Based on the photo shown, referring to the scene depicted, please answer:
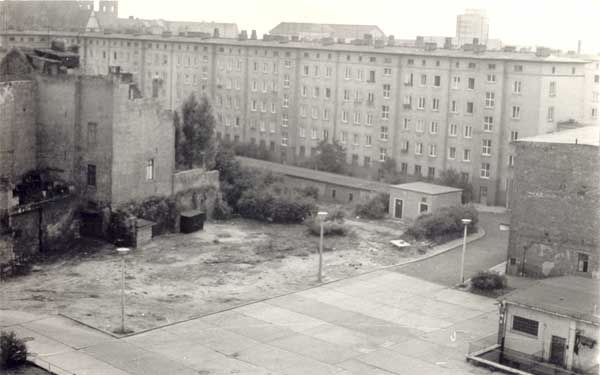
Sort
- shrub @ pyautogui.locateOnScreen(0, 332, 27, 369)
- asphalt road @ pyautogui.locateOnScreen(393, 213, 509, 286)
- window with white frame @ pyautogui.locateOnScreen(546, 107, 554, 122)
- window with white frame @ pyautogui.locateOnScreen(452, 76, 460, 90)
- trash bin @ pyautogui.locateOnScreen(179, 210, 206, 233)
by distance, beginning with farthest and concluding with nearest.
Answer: window with white frame @ pyautogui.locateOnScreen(452, 76, 460, 90), window with white frame @ pyautogui.locateOnScreen(546, 107, 554, 122), trash bin @ pyautogui.locateOnScreen(179, 210, 206, 233), asphalt road @ pyautogui.locateOnScreen(393, 213, 509, 286), shrub @ pyautogui.locateOnScreen(0, 332, 27, 369)

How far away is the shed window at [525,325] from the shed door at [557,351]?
0.74 metres

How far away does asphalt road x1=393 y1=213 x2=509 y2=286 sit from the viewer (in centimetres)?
3893

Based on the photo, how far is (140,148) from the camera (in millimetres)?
43969

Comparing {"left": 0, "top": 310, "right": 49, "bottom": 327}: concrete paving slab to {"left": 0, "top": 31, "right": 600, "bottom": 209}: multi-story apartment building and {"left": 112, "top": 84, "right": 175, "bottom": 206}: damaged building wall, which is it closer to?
{"left": 112, "top": 84, "right": 175, "bottom": 206}: damaged building wall

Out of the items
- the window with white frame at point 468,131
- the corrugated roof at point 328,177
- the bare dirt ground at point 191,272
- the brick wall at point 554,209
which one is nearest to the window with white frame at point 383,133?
the corrugated roof at point 328,177

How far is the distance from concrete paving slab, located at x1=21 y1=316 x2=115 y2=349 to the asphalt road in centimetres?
1627

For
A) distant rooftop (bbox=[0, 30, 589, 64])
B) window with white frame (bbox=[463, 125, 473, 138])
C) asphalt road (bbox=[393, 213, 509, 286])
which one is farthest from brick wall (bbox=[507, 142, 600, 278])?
window with white frame (bbox=[463, 125, 473, 138])

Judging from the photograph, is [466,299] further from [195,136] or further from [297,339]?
[195,136]

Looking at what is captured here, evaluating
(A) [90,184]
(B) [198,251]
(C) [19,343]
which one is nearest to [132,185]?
(A) [90,184]

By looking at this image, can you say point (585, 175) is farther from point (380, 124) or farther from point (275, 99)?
point (275, 99)

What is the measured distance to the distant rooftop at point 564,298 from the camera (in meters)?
27.3

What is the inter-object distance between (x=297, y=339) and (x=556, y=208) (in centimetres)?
1515

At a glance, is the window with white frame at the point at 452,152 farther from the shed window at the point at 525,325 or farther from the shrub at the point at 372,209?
the shed window at the point at 525,325

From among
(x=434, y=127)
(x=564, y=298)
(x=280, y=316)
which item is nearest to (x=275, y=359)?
(x=280, y=316)
